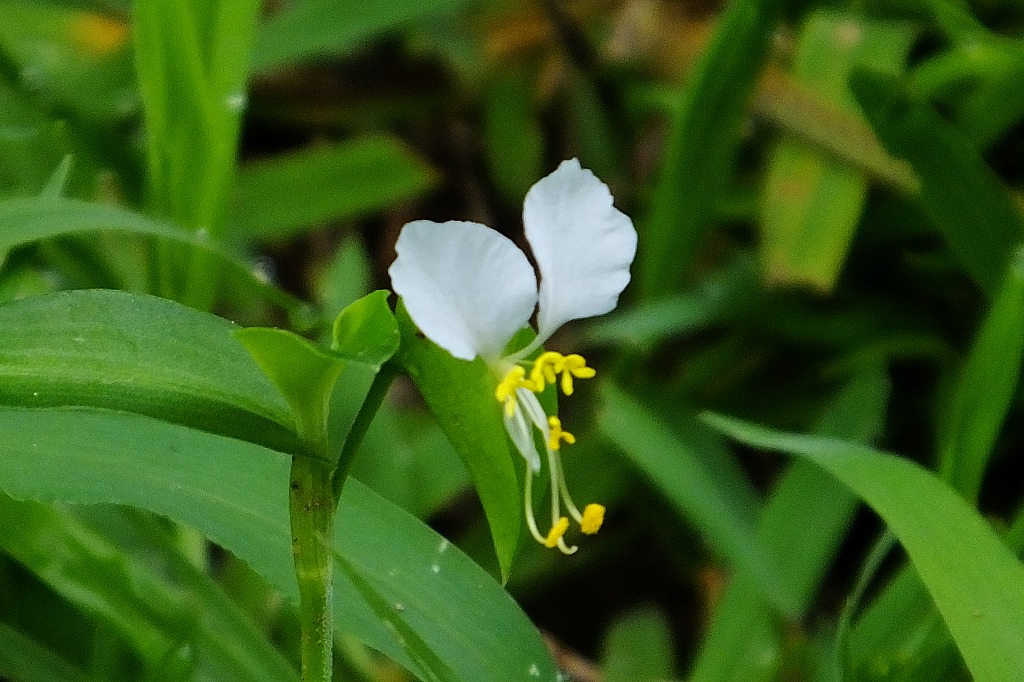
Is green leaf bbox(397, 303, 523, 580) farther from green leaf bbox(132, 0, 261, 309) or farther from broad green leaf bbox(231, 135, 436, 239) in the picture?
broad green leaf bbox(231, 135, 436, 239)

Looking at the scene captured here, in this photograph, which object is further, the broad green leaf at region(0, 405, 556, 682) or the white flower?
the broad green leaf at region(0, 405, 556, 682)

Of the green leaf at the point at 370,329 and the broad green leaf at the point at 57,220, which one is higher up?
the green leaf at the point at 370,329

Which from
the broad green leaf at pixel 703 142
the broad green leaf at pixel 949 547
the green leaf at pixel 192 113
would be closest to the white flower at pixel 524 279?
the broad green leaf at pixel 949 547

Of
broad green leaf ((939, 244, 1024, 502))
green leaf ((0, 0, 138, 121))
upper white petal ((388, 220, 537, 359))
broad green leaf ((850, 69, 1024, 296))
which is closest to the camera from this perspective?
upper white petal ((388, 220, 537, 359))

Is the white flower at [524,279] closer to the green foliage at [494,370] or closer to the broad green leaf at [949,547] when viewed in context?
the green foliage at [494,370]

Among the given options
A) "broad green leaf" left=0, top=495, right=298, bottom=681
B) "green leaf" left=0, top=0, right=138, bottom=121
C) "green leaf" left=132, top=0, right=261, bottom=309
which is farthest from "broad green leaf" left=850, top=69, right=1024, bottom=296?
"green leaf" left=0, top=0, right=138, bottom=121

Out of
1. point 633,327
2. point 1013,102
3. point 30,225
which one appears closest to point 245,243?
point 633,327
